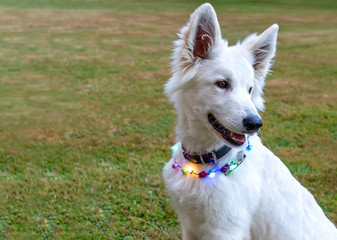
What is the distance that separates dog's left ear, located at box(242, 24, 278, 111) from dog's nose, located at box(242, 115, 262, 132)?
0.50 metres

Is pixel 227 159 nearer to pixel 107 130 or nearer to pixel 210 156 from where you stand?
pixel 210 156

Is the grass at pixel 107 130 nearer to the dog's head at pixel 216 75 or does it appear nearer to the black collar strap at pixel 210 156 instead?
the black collar strap at pixel 210 156

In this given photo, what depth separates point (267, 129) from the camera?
240 inches

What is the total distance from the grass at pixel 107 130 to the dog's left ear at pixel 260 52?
5.81 ft

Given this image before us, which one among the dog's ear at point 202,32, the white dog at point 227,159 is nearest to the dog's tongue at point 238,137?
the white dog at point 227,159

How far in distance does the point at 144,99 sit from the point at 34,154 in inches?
105

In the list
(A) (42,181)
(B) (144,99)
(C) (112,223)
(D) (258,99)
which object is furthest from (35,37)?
(D) (258,99)

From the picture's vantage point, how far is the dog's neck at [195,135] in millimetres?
2805

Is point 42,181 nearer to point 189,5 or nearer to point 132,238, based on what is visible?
point 132,238

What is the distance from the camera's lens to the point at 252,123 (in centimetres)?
252

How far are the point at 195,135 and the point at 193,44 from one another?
684 mm

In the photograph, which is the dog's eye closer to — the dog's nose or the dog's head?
the dog's head

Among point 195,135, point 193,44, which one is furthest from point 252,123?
point 193,44

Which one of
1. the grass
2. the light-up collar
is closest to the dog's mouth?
the light-up collar
